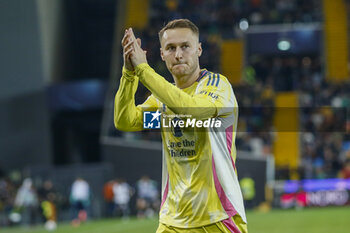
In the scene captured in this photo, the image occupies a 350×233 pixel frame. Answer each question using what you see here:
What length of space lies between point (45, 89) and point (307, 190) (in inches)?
529

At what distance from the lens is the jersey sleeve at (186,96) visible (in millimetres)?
3898

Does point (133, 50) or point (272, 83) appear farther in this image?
point (272, 83)

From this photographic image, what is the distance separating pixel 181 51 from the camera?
165 inches

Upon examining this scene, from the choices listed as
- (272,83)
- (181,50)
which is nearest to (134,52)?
(181,50)

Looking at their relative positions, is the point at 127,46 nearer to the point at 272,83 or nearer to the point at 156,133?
the point at 156,133

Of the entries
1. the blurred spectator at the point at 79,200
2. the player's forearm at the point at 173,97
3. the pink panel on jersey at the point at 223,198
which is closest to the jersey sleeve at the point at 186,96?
the player's forearm at the point at 173,97

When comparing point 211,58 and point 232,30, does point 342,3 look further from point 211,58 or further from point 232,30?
point 211,58

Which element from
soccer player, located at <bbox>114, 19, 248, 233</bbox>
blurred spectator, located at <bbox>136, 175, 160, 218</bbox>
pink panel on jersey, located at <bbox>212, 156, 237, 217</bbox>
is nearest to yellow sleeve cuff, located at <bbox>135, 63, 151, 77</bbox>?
soccer player, located at <bbox>114, 19, 248, 233</bbox>

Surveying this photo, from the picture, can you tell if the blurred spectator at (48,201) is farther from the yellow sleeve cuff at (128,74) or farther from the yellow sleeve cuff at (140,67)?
the yellow sleeve cuff at (140,67)

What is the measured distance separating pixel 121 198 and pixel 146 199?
0.92m

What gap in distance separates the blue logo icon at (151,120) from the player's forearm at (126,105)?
0.06 meters

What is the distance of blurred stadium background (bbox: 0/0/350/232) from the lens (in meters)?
26.7

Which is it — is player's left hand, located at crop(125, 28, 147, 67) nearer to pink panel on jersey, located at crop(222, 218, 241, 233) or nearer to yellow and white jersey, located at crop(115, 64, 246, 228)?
yellow and white jersey, located at crop(115, 64, 246, 228)

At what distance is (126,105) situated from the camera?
4.47m
